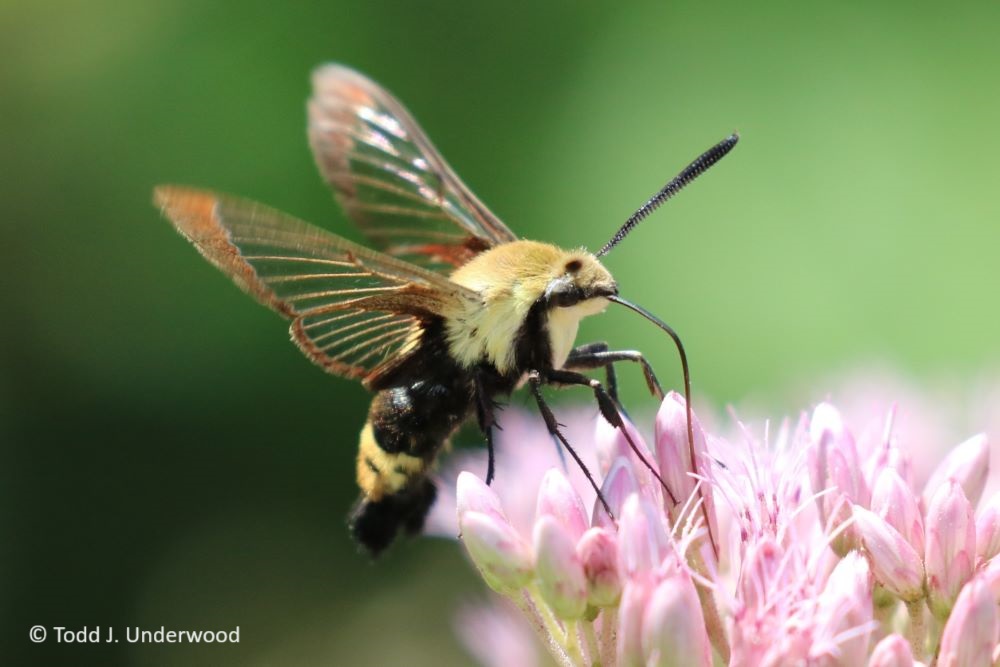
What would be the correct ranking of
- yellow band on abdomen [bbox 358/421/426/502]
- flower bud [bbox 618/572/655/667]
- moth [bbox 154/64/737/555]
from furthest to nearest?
yellow band on abdomen [bbox 358/421/426/502], moth [bbox 154/64/737/555], flower bud [bbox 618/572/655/667]

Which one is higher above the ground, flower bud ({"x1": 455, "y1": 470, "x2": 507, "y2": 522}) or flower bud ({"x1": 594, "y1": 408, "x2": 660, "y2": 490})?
flower bud ({"x1": 594, "y1": 408, "x2": 660, "y2": 490})

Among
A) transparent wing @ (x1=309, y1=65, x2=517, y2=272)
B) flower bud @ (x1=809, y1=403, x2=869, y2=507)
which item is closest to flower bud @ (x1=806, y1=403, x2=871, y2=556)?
flower bud @ (x1=809, y1=403, x2=869, y2=507)

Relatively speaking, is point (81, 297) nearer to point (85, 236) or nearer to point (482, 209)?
point (85, 236)

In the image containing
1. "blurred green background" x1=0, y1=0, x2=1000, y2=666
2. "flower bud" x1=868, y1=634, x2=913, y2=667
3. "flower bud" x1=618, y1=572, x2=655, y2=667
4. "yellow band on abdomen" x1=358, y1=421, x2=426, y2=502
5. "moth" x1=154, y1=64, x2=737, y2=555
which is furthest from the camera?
"blurred green background" x1=0, y1=0, x2=1000, y2=666

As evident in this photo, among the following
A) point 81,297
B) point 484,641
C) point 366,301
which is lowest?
point 81,297

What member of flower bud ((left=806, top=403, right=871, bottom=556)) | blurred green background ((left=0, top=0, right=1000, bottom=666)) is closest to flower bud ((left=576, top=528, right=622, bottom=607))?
flower bud ((left=806, top=403, right=871, bottom=556))

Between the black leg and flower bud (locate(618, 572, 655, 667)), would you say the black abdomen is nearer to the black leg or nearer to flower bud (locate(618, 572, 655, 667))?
the black leg

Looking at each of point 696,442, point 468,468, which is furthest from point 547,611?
point 468,468

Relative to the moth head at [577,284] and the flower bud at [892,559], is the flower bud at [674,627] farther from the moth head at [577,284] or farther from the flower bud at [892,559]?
the moth head at [577,284]

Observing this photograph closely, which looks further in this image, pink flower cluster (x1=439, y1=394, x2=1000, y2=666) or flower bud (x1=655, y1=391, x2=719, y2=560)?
flower bud (x1=655, y1=391, x2=719, y2=560)
